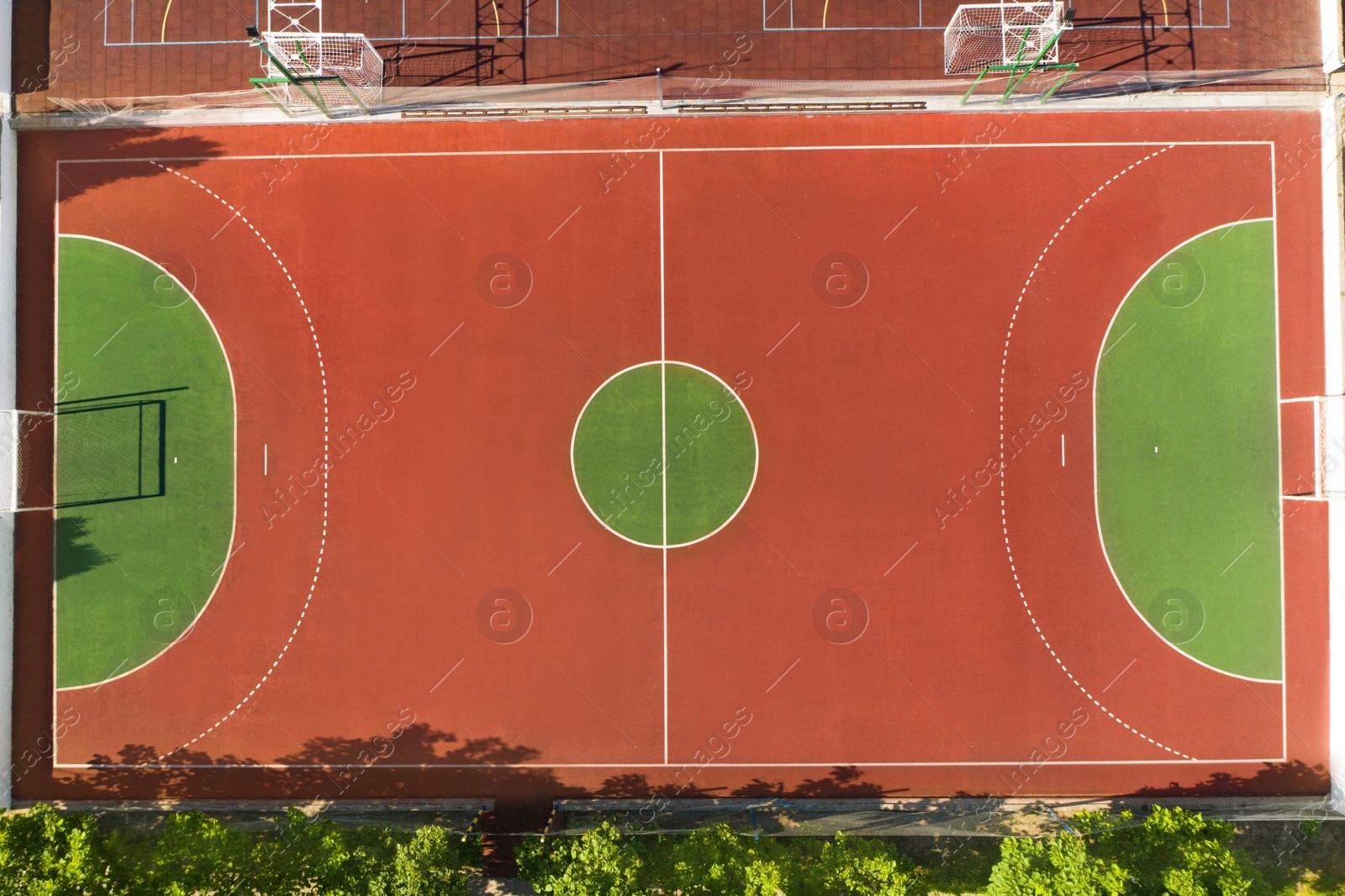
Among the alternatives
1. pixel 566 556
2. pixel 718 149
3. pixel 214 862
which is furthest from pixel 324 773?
pixel 718 149

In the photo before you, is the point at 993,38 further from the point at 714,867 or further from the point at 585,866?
the point at 585,866

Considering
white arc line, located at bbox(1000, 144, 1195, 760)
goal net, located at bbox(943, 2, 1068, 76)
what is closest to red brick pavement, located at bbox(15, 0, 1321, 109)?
goal net, located at bbox(943, 2, 1068, 76)

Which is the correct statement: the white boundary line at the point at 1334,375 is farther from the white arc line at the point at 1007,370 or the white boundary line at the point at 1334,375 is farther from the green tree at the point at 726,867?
the green tree at the point at 726,867

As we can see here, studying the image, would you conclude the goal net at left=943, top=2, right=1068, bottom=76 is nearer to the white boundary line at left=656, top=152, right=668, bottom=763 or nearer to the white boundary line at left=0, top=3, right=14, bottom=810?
the white boundary line at left=656, top=152, right=668, bottom=763

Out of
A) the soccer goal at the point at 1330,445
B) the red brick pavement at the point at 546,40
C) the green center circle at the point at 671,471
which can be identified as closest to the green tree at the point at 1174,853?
the soccer goal at the point at 1330,445

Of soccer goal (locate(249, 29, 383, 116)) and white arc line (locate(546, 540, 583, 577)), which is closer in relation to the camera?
soccer goal (locate(249, 29, 383, 116))

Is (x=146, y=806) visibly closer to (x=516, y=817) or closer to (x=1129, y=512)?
(x=516, y=817)
